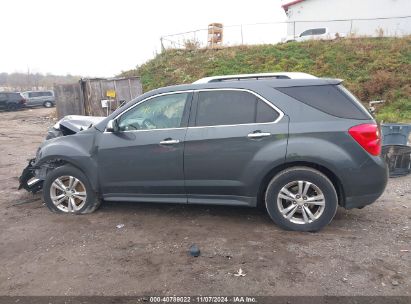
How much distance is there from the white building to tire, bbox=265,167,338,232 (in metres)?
19.4

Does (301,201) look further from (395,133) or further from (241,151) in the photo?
(395,133)

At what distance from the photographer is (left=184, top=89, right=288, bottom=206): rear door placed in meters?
3.97

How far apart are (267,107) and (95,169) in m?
2.32

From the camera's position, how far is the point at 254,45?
21.0 metres

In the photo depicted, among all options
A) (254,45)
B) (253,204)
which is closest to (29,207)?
(253,204)

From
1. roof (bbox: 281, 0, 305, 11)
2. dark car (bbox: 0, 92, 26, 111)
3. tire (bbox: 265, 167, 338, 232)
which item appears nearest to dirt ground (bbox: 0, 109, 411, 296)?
tire (bbox: 265, 167, 338, 232)

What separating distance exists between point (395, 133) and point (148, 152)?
506 cm

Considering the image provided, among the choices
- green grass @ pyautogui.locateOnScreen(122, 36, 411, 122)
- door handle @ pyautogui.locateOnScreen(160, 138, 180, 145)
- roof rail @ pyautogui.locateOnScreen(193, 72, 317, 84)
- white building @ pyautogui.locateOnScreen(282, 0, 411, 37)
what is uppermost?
white building @ pyautogui.locateOnScreen(282, 0, 411, 37)

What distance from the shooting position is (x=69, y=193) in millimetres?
4828

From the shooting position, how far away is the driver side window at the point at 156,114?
4359mm

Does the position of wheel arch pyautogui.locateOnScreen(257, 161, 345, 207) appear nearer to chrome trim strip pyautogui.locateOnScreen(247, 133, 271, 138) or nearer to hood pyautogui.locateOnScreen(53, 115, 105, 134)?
chrome trim strip pyautogui.locateOnScreen(247, 133, 271, 138)

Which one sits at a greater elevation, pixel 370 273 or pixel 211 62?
pixel 211 62

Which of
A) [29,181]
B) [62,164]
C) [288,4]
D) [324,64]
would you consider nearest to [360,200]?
[62,164]

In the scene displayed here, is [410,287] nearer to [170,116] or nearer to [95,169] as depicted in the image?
[170,116]
